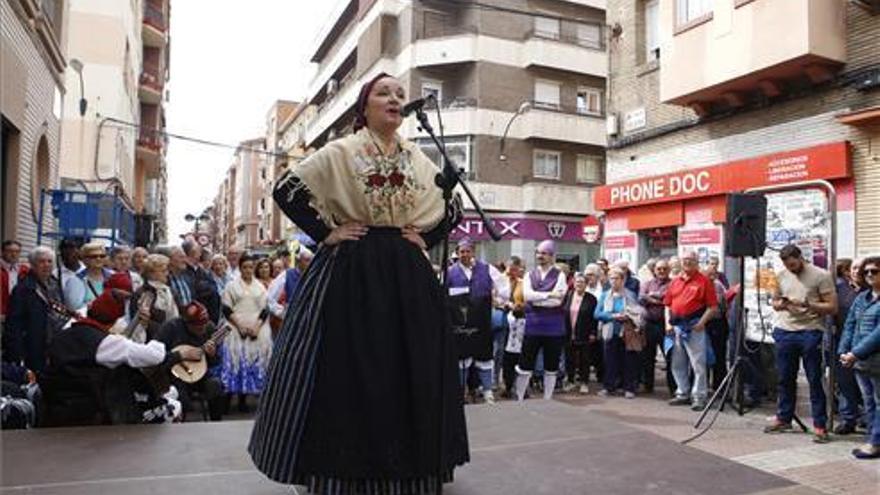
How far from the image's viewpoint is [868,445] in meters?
5.82

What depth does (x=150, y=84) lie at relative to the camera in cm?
3469

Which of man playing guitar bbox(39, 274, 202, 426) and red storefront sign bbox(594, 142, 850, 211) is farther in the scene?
red storefront sign bbox(594, 142, 850, 211)

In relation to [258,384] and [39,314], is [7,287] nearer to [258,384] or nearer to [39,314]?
[39,314]

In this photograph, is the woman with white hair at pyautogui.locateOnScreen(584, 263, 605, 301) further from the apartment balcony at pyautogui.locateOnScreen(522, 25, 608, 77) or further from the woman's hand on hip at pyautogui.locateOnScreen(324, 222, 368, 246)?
the apartment balcony at pyautogui.locateOnScreen(522, 25, 608, 77)

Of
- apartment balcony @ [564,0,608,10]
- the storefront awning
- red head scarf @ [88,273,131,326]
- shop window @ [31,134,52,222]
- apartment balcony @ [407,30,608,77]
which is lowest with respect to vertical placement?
red head scarf @ [88,273,131,326]

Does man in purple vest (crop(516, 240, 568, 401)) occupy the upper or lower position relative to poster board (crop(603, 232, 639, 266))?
lower

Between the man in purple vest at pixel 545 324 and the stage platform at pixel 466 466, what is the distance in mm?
3366

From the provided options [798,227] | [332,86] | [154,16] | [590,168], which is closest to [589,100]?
[590,168]

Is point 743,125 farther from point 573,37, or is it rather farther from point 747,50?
point 573,37

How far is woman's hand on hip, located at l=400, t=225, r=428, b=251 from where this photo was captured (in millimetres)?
3045

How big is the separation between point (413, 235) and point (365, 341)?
0.47m

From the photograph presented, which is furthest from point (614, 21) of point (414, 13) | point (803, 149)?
point (414, 13)

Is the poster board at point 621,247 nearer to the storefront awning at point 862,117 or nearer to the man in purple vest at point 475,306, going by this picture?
the storefront awning at point 862,117

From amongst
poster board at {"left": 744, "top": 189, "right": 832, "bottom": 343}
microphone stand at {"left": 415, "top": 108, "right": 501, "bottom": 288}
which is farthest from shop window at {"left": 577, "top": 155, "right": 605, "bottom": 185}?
microphone stand at {"left": 415, "top": 108, "right": 501, "bottom": 288}
